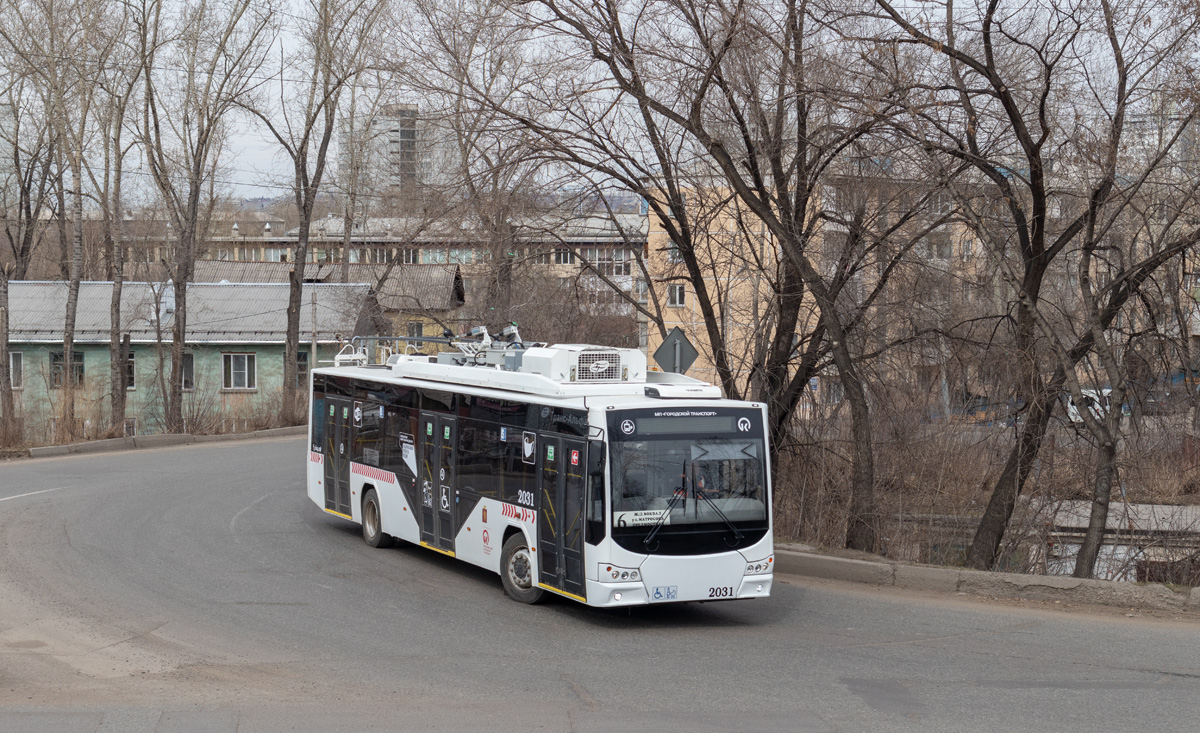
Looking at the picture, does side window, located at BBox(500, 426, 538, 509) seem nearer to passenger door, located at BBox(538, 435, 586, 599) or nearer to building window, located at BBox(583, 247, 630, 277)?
passenger door, located at BBox(538, 435, 586, 599)

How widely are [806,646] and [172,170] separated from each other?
40.0 metres

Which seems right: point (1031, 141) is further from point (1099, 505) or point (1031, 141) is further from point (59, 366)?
point (59, 366)

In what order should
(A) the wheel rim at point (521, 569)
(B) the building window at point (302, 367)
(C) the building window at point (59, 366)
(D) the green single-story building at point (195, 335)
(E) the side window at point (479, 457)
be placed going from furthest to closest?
(B) the building window at point (302, 367), (D) the green single-story building at point (195, 335), (C) the building window at point (59, 366), (E) the side window at point (479, 457), (A) the wheel rim at point (521, 569)

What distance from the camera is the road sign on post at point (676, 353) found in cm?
1744

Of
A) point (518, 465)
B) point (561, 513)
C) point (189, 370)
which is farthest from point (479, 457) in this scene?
point (189, 370)

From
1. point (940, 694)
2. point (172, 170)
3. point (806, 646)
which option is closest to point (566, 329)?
point (806, 646)

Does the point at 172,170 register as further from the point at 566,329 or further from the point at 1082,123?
the point at 1082,123

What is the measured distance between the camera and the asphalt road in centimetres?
787

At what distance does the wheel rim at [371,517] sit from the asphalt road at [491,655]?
2.43ft

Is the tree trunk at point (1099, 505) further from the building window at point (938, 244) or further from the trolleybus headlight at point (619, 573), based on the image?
the trolleybus headlight at point (619, 573)

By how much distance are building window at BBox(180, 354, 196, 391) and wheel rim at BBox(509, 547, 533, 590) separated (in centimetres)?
4049

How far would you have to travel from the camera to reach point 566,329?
27266mm

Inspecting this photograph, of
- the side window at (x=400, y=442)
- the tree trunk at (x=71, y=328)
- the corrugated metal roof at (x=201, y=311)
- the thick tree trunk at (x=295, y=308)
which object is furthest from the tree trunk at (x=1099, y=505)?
the corrugated metal roof at (x=201, y=311)

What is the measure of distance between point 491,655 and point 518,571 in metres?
2.70
